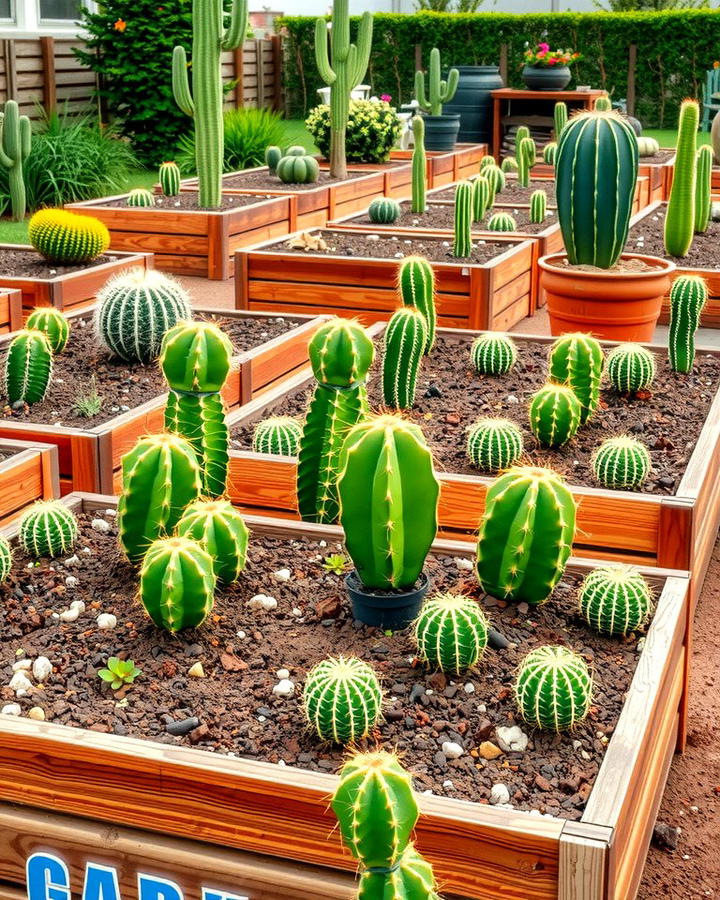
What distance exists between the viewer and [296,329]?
583 centimetres

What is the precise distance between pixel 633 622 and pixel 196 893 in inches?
46.3

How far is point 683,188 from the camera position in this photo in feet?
24.8

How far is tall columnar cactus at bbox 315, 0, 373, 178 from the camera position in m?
11.2

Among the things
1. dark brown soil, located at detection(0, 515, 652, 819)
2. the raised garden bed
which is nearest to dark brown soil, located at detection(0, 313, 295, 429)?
the raised garden bed

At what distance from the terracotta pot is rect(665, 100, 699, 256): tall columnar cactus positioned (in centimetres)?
122

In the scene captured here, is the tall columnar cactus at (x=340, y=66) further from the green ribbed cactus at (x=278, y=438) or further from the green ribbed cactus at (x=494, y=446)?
the green ribbed cactus at (x=494, y=446)

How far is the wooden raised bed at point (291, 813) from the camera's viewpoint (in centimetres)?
211

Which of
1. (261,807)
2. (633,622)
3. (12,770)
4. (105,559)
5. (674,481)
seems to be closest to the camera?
(261,807)

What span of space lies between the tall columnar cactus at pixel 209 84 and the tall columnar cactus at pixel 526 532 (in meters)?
6.71

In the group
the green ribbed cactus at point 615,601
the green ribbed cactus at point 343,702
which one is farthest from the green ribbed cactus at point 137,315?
the green ribbed cactus at point 343,702

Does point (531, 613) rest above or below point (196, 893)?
above

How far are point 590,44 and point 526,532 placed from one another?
20.4 meters

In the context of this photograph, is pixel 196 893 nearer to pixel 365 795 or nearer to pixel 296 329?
pixel 365 795

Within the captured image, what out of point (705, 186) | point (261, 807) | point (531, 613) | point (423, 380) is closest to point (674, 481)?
point (531, 613)
